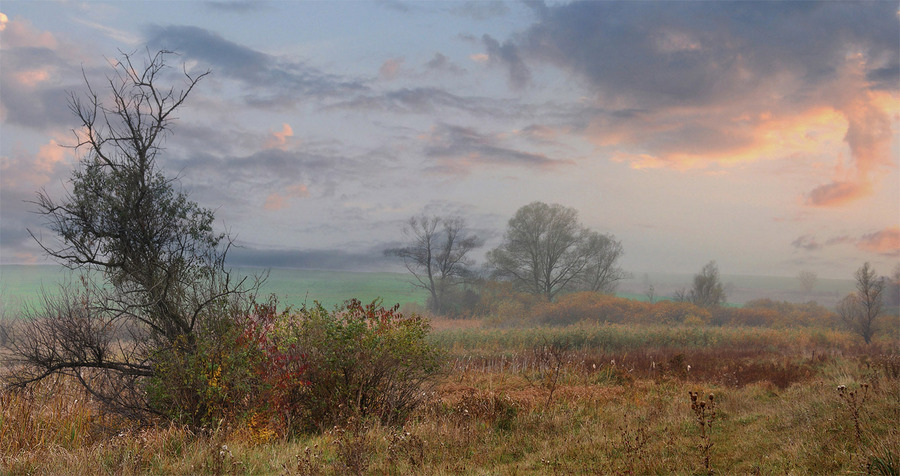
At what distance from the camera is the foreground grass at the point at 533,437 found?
6445 millimetres

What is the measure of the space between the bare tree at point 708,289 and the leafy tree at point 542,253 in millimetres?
10228

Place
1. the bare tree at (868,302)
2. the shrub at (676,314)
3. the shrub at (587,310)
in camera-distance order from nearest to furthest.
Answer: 1. the bare tree at (868,302)
2. the shrub at (587,310)
3. the shrub at (676,314)

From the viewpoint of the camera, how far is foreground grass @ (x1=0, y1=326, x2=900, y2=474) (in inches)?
254

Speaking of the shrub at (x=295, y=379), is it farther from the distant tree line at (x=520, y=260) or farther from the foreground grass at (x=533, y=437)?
the distant tree line at (x=520, y=260)

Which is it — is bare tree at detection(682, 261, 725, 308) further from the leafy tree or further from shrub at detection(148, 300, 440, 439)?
shrub at detection(148, 300, 440, 439)

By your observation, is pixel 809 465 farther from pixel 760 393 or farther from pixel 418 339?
pixel 760 393

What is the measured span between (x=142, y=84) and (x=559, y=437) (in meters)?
12.5

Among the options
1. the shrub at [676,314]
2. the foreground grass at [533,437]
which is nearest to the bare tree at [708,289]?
the shrub at [676,314]

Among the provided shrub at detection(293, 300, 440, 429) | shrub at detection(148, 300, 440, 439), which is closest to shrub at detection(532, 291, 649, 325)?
shrub at detection(293, 300, 440, 429)

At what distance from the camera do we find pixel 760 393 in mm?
12711

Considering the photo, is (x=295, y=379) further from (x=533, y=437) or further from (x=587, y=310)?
(x=587, y=310)

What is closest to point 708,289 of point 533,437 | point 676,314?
point 676,314

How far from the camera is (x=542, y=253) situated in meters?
47.4

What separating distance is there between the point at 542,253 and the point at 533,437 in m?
40.0
